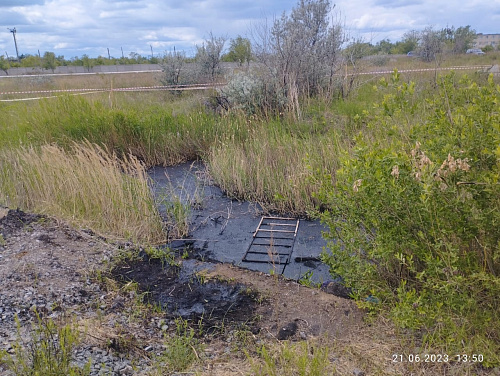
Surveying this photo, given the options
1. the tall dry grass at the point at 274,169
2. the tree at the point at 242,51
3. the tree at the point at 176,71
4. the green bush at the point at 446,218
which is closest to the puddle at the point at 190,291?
the green bush at the point at 446,218

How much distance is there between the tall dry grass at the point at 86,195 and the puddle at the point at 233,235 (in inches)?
13.9

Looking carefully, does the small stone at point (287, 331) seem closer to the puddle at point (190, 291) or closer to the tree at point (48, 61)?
the puddle at point (190, 291)

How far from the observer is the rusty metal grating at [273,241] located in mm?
4512

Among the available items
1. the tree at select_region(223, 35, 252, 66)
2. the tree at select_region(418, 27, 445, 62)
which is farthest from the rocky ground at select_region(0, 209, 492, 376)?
the tree at select_region(418, 27, 445, 62)

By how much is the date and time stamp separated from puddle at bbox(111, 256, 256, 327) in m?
1.19

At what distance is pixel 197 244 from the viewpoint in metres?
4.98

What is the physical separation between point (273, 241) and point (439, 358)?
2.47 m

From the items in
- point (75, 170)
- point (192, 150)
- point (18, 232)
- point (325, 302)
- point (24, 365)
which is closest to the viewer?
point (24, 365)

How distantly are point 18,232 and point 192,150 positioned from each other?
4014 millimetres

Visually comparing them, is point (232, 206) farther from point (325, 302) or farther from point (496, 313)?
point (496, 313)

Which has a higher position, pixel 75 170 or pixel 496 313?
pixel 75 170

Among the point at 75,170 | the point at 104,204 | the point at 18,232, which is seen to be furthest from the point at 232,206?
the point at 18,232

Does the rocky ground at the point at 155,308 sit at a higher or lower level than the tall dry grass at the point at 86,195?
lower

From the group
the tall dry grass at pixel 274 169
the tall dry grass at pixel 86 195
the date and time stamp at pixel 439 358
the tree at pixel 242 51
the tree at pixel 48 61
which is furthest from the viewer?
the tree at pixel 48 61
